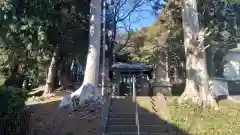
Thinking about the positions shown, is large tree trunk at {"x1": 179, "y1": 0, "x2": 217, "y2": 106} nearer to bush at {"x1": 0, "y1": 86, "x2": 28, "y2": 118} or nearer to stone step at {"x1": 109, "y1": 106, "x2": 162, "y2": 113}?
stone step at {"x1": 109, "y1": 106, "x2": 162, "y2": 113}

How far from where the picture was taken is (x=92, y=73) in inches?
688

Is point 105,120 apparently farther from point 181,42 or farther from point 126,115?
point 181,42

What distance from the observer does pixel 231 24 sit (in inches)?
1024

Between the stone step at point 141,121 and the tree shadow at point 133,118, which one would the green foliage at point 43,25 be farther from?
the stone step at point 141,121

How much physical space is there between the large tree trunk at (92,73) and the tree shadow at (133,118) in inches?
37.1

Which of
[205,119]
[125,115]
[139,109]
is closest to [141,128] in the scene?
[125,115]

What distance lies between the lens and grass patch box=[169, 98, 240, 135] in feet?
45.2

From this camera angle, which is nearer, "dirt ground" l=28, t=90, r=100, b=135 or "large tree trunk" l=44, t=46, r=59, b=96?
"dirt ground" l=28, t=90, r=100, b=135

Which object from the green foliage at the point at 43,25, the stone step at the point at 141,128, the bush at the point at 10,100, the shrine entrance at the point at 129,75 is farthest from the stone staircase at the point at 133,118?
the shrine entrance at the point at 129,75

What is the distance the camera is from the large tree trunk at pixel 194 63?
1692 cm

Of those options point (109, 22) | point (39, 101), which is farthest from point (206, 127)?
point (109, 22)

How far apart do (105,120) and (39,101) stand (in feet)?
18.9

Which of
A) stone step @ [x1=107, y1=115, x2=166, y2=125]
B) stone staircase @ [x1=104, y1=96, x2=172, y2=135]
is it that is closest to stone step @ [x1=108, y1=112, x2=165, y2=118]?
stone staircase @ [x1=104, y1=96, x2=172, y2=135]

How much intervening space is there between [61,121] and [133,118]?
2.89 m
